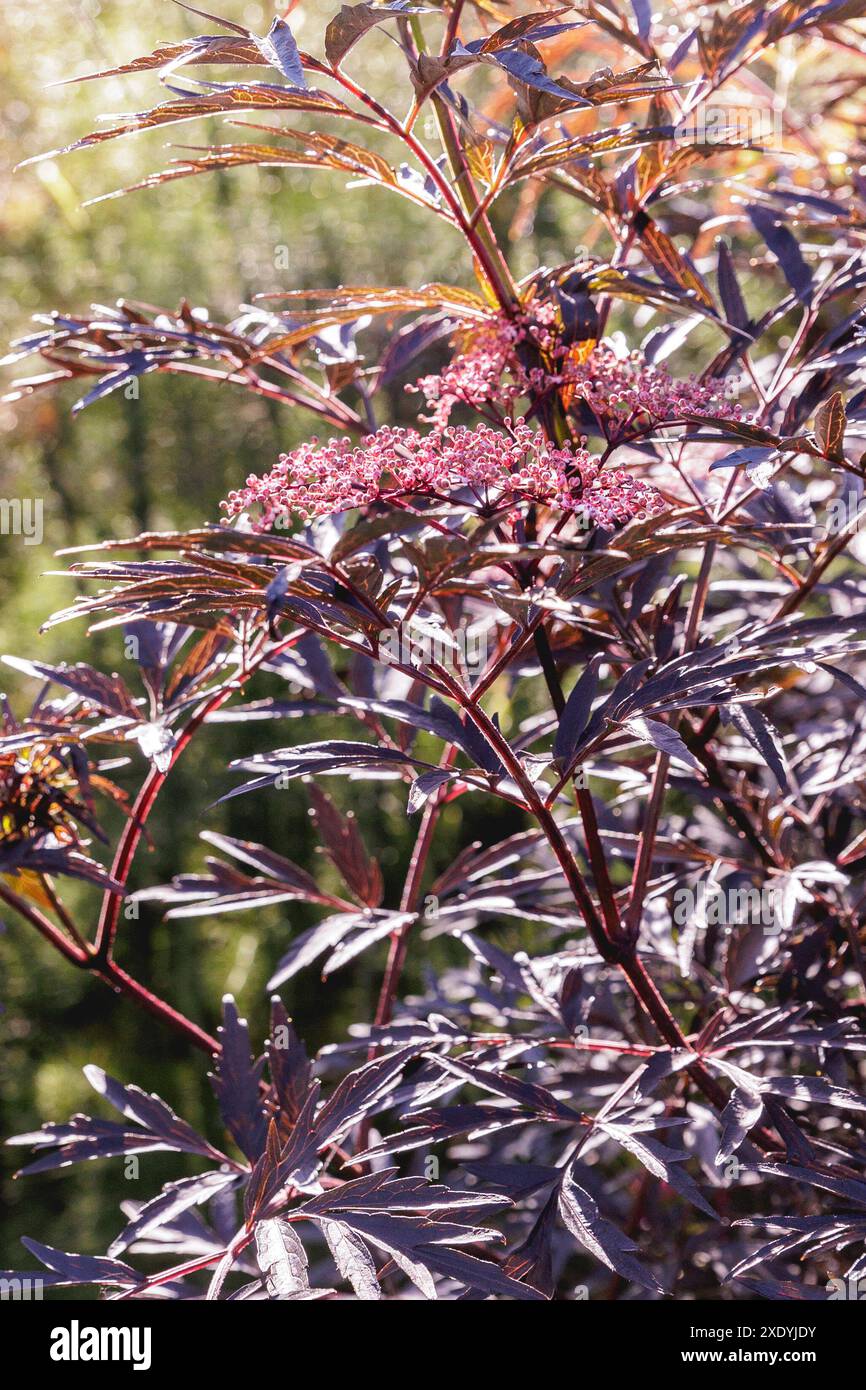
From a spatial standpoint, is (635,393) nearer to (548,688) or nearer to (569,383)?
(569,383)

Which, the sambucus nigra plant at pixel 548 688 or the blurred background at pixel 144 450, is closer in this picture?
the sambucus nigra plant at pixel 548 688

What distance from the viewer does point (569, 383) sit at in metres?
0.67

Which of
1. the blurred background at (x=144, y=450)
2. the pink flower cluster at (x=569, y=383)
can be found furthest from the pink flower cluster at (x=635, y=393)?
the blurred background at (x=144, y=450)

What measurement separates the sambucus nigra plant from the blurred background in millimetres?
470

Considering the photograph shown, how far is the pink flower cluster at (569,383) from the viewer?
0.61m

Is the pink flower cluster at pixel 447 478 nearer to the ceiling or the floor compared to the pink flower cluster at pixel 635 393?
nearer to the floor

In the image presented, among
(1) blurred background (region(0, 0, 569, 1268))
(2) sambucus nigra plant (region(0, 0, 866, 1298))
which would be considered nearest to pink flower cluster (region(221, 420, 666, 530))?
(2) sambucus nigra plant (region(0, 0, 866, 1298))

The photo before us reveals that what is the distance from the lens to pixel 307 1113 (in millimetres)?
631

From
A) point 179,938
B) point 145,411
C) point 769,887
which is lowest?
point 769,887

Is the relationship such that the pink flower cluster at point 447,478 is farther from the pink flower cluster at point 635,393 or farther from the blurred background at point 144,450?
the blurred background at point 144,450

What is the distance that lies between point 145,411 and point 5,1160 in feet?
3.95

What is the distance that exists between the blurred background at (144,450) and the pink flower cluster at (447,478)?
61 centimetres
